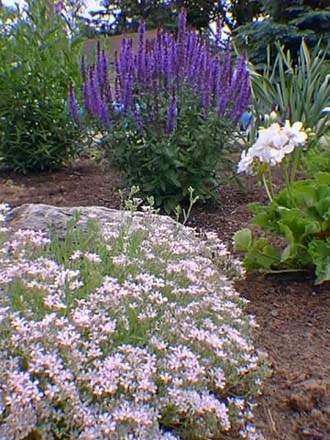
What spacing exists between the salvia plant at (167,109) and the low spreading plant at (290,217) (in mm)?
850

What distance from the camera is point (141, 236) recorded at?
2301mm

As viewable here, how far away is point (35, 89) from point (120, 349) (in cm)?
403

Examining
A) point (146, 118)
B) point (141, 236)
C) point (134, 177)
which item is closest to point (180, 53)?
point (146, 118)

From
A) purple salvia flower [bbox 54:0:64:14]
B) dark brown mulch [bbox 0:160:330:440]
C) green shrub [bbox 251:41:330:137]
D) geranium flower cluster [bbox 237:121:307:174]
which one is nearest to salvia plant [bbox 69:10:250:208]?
dark brown mulch [bbox 0:160:330:440]

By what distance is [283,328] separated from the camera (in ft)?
8.25

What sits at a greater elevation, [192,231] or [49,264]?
[49,264]

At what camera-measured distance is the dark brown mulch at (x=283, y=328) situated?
1.92 m

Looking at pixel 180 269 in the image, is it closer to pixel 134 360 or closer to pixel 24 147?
pixel 134 360

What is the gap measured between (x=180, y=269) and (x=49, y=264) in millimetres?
431

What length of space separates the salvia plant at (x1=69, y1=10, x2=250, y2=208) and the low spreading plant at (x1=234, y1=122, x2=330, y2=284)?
85 cm

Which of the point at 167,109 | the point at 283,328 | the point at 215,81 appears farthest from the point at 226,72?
the point at 283,328

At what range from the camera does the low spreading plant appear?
9.00 feet

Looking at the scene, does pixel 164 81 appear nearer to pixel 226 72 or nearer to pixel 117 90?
pixel 117 90

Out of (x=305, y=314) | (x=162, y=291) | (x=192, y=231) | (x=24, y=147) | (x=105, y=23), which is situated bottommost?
(x=105, y=23)
